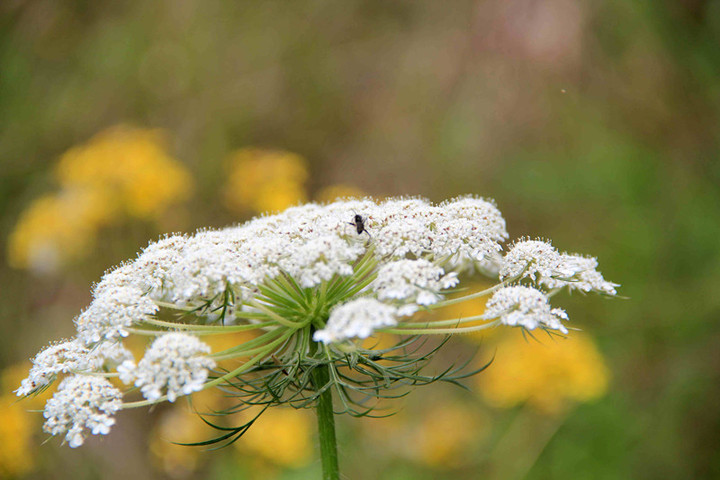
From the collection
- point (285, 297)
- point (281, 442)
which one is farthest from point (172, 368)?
point (281, 442)

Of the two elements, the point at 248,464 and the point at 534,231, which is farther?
the point at 534,231

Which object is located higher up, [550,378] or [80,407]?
[550,378]

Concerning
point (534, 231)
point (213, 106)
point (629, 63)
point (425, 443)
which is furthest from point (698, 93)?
point (213, 106)

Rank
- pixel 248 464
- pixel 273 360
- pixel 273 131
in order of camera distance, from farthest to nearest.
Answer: pixel 273 131 < pixel 248 464 < pixel 273 360

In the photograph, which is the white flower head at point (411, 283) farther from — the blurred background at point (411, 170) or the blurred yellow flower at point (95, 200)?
the blurred yellow flower at point (95, 200)

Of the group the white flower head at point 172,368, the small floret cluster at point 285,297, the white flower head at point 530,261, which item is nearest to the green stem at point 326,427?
the small floret cluster at point 285,297

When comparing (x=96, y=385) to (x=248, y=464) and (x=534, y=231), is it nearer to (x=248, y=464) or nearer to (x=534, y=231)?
(x=248, y=464)

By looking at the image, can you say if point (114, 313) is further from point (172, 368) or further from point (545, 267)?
point (545, 267)
